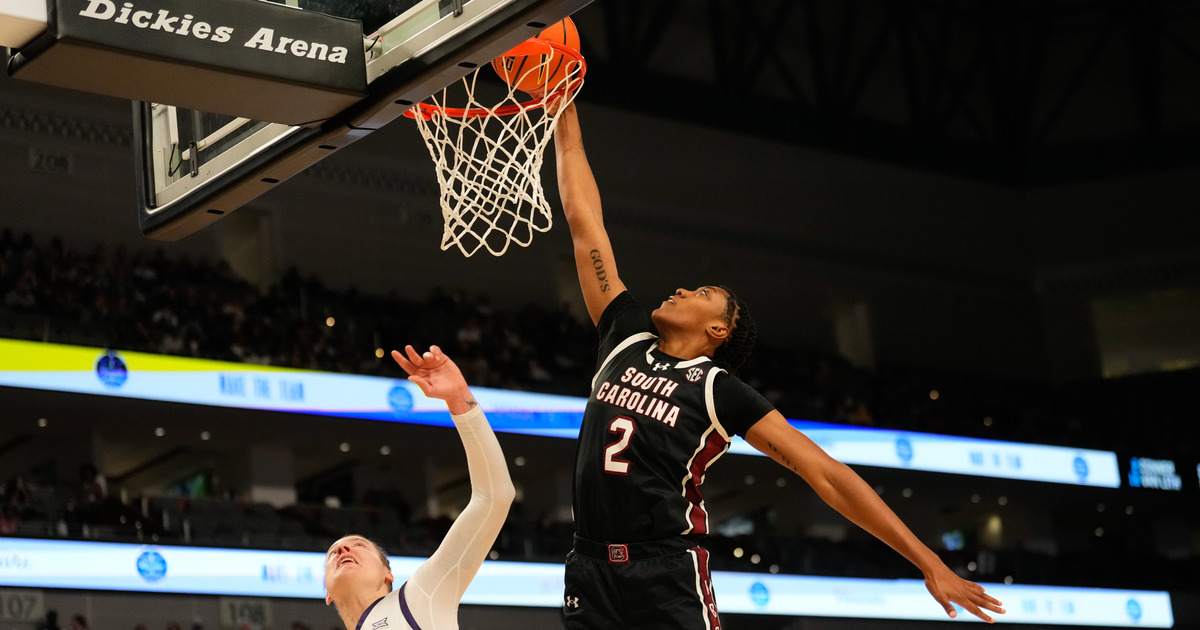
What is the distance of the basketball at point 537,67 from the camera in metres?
5.11

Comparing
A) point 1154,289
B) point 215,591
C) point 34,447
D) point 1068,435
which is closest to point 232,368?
point 215,591

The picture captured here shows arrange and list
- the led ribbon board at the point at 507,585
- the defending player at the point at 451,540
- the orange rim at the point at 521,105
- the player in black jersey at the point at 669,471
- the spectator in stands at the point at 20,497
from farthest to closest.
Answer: the spectator in stands at the point at 20,497 < the led ribbon board at the point at 507,585 < the orange rim at the point at 521,105 < the defending player at the point at 451,540 < the player in black jersey at the point at 669,471

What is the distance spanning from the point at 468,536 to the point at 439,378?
0.47 m

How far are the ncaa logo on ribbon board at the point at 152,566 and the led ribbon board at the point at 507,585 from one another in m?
0.01

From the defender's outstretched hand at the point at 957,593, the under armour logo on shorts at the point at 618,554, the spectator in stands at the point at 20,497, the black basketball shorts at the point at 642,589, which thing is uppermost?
the spectator in stands at the point at 20,497

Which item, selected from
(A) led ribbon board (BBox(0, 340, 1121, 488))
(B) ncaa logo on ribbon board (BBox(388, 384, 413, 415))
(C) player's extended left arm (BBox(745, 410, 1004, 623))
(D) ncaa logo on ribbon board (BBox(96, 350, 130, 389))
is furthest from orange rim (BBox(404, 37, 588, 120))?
(B) ncaa logo on ribbon board (BBox(388, 384, 413, 415))

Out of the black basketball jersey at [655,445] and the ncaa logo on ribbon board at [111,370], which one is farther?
the ncaa logo on ribbon board at [111,370]

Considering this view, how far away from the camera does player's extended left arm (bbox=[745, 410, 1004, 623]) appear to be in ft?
11.7

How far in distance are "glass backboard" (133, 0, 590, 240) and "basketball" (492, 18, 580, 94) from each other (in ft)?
2.71

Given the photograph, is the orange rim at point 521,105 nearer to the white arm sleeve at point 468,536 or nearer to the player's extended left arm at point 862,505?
the white arm sleeve at point 468,536

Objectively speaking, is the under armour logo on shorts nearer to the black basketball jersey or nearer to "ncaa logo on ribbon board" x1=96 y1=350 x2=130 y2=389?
the black basketball jersey

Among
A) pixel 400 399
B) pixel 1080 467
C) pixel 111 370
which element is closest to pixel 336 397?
pixel 400 399

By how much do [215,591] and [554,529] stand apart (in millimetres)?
5330

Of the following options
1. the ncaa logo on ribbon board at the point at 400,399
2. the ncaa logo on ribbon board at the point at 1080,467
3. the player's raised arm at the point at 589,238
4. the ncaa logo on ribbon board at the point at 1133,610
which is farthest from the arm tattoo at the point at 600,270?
the ncaa logo on ribbon board at the point at 1080,467
